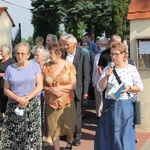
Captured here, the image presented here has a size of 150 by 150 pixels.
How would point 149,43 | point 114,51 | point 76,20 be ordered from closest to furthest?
1. point 114,51
2. point 149,43
3. point 76,20

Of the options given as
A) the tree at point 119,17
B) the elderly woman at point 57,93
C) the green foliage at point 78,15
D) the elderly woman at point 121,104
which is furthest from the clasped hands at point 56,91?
the tree at point 119,17

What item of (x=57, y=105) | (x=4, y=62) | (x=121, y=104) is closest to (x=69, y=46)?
(x=57, y=105)

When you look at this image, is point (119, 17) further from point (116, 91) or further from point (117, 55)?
point (116, 91)

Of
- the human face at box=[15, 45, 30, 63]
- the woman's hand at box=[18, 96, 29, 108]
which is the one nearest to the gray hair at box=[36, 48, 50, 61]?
the human face at box=[15, 45, 30, 63]

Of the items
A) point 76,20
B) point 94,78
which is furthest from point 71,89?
point 76,20

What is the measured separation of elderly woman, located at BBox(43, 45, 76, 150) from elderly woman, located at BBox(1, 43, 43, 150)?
0.99 feet

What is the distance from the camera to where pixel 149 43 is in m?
7.00

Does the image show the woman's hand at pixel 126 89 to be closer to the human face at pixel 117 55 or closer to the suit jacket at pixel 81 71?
the human face at pixel 117 55

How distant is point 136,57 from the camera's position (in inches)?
279

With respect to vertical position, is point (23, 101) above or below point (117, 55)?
below

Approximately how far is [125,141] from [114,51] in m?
1.17

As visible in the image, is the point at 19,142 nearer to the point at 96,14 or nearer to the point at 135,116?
the point at 135,116

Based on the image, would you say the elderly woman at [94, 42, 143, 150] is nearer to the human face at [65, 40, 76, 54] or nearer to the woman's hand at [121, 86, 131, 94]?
the woman's hand at [121, 86, 131, 94]

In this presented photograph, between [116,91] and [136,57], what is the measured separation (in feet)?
8.14
